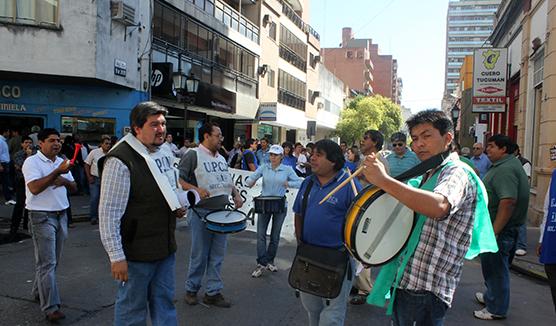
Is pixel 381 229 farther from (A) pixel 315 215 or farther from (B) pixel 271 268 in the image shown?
(B) pixel 271 268

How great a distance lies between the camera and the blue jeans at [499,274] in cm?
507

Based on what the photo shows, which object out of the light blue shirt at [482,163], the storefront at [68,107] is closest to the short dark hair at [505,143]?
the light blue shirt at [482,163]

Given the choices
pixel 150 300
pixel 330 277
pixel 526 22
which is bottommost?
pixel 150 300

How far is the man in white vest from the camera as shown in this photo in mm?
5199

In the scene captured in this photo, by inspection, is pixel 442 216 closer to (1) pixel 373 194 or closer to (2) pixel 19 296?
(1) pixel 373 194

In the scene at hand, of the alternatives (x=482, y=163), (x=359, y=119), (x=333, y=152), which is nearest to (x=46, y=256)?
(x=333, y=152)

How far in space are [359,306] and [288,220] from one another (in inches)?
160

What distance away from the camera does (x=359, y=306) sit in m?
5.42

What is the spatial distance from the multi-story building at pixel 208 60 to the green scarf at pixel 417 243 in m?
11.8

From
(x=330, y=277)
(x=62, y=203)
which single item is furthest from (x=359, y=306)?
(x=62, y=203)

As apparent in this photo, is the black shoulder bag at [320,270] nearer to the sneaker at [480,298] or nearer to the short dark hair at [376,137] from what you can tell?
the short dark hair at [376,137]

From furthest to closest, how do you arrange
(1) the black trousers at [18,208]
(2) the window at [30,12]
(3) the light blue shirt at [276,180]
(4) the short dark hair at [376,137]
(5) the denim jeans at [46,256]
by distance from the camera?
(2) the window at [30,12]
(1) the black trousers at [18,208]
(3) the light blue shirt at [276,180]
(4) the short dark hair at [376,137]
(5) the denim jeans at [46,256]

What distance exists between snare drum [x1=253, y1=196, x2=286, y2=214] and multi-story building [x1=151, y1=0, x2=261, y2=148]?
7.87 meters

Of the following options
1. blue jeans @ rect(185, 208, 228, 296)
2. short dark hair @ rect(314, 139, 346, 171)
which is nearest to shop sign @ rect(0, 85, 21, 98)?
blue jeans @ rect(185, 208, 228, 296)
